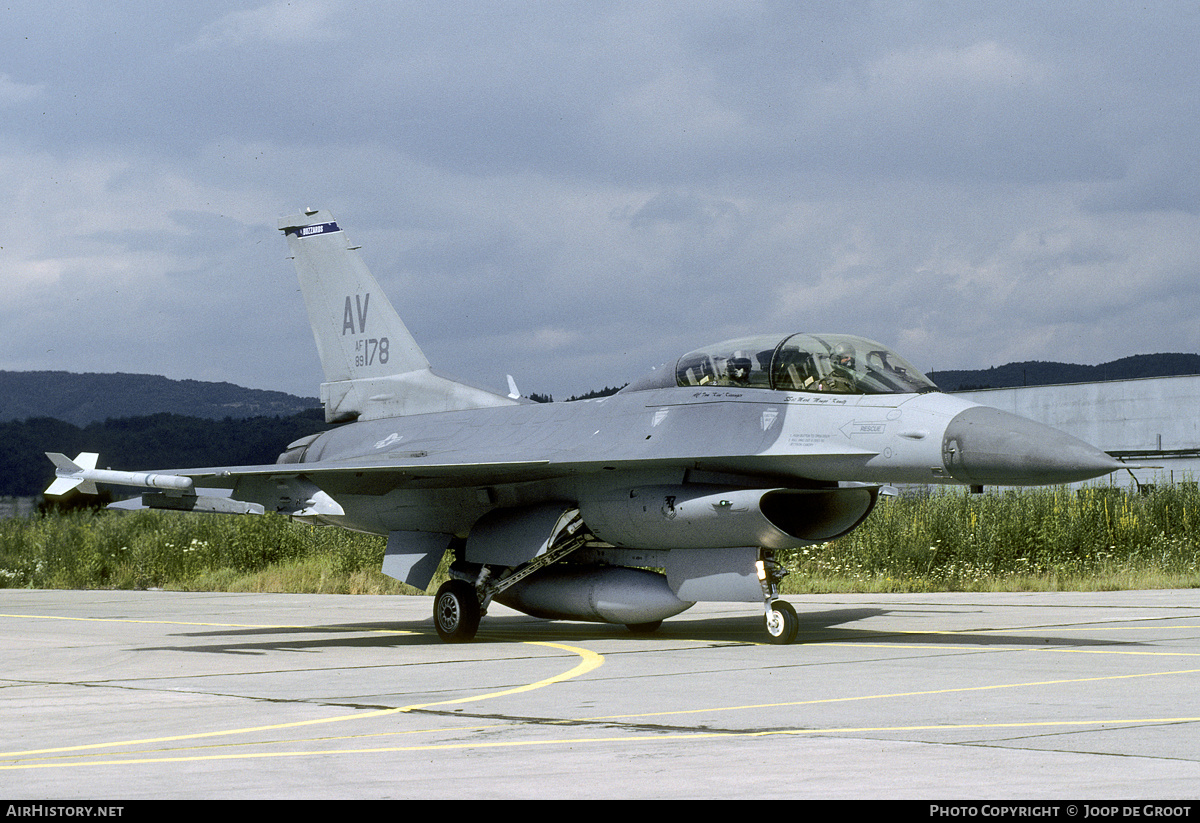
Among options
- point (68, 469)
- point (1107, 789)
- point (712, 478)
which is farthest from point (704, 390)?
point (1107, 789)

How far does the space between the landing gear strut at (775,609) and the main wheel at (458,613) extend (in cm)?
305

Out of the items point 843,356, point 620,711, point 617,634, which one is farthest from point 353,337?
point 620,711

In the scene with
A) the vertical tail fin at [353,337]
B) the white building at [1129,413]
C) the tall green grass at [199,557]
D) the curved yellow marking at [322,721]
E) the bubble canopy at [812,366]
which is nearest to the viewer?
the curved yellow marking at [322,721]

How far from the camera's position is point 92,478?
40.0 feet

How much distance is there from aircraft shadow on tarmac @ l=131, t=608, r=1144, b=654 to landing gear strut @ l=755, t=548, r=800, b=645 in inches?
16.4

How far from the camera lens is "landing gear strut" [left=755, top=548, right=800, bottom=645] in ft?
36.7

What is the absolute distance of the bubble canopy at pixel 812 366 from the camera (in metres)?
11.0

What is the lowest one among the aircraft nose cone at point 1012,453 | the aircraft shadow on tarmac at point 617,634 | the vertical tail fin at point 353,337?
the aircraft shadow on tarmac at point 617,634

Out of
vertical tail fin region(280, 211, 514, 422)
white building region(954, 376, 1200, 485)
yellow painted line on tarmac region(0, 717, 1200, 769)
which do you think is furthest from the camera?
white building region(954, 376, 1200, 485)

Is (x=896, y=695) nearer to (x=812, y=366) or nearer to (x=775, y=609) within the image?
(x=775, y=609)

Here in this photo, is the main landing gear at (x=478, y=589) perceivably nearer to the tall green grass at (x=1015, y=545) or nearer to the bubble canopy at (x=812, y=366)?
the bubble canopy at (x=812, y=366)

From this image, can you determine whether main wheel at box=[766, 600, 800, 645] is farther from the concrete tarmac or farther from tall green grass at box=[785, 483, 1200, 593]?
tall green grass at box=[785, 483, 1200, 593]

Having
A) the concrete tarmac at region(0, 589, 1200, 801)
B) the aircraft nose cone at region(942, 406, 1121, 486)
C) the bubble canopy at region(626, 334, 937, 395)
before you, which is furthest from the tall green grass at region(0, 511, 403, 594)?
the aircraft nose cone at region(942, 406, 1121, 486)

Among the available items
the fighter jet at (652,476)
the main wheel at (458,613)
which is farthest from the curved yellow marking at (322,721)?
the main wheel at (458,613)
